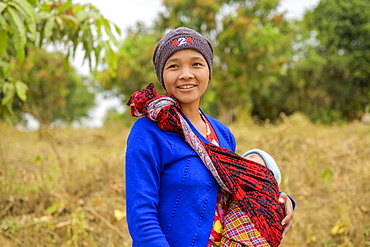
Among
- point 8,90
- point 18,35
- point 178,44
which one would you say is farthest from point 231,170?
point 8,90

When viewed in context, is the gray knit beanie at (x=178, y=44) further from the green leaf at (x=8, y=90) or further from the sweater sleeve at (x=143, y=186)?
→ the green leaf at (x=8, y=90)

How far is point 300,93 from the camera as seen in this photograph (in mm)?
19922

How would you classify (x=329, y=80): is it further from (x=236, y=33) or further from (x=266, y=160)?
(x=266, y=160)

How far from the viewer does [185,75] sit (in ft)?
4.72

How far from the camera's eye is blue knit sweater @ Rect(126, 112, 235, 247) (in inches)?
51.6

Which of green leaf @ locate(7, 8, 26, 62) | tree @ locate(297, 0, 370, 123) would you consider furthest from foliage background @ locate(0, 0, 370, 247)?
tree @ locate(297, 0, 370, 123)

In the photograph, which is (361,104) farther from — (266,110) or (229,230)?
(229,230)

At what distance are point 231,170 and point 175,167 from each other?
210mm

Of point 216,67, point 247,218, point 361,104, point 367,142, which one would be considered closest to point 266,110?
point 361,104

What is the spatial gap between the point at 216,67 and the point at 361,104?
7913 millimetres

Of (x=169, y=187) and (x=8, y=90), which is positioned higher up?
(x=8, y=90)

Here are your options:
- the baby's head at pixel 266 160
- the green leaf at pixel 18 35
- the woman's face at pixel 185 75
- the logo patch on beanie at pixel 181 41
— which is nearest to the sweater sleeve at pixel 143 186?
the woman's face at pixel 185 75

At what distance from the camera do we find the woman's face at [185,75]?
1.45m

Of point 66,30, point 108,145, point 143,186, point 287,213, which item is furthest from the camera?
point 108,145
